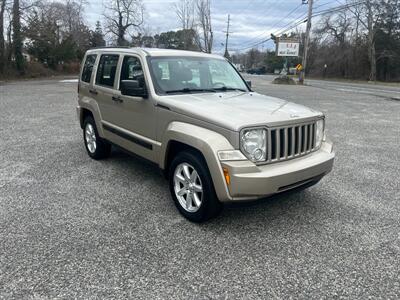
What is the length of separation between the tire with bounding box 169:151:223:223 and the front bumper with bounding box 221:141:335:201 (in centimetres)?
28

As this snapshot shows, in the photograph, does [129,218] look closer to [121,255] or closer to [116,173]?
[121,255]

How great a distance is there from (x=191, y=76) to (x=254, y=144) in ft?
5.57

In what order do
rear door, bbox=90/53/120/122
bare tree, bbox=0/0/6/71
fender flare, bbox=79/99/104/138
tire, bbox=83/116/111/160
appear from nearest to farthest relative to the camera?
rear door, bbox=90/53/120/122, fender flare, bbox=79/99/104/138, tire, bbox=83/116/111/160, bare tree, bbox=0/0/6/71

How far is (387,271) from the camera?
2.86 m

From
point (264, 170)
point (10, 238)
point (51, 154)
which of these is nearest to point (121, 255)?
point (10, 238)

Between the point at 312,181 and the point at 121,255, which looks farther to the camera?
the point at 312,181

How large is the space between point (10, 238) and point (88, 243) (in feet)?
2.58

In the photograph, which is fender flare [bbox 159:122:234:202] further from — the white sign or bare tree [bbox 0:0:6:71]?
the white sign

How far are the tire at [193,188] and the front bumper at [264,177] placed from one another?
28cm

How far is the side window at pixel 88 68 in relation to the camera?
5.77 m

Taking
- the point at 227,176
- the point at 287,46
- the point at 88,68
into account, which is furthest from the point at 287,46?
the point at 227,176

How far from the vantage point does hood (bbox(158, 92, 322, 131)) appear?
3.25 metres

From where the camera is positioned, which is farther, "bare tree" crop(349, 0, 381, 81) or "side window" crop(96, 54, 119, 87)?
"bare tree" crop(349, 0, 381, 81)

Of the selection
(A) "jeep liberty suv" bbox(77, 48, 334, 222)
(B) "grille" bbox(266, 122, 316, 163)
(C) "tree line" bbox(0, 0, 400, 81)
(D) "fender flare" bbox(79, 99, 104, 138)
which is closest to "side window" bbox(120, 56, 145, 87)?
(A) "jeep liberty suv" bbox(77, 48, 334, 222)
